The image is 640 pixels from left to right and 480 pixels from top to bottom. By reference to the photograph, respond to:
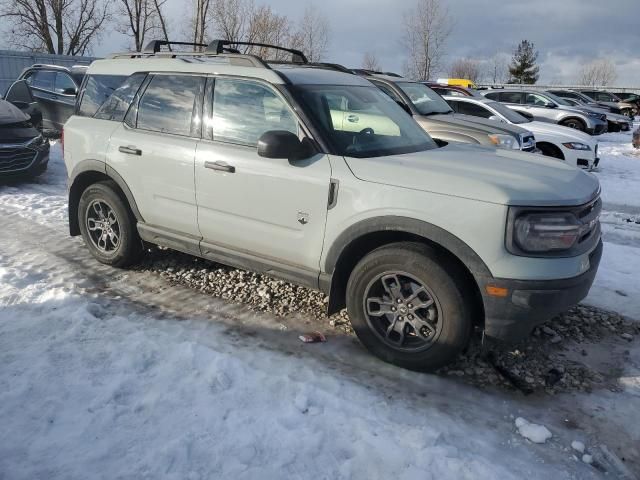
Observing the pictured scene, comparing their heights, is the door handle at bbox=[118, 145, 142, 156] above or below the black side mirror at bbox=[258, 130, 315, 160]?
below

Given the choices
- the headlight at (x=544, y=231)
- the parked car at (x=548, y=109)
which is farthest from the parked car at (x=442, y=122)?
the parked car at (x=548, y=109)

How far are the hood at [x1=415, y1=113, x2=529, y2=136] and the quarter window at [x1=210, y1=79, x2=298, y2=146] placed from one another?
4.85 m

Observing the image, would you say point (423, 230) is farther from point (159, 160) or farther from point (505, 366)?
point (159, 160)

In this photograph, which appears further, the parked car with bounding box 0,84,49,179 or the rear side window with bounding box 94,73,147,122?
the parked car with bounding box 0,84,49,179

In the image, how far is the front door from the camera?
3.61m

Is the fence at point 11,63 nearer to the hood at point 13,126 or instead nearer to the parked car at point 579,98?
the hood at point 13,126

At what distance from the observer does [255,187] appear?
380cm

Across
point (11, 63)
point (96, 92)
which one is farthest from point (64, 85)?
point (11, 63)

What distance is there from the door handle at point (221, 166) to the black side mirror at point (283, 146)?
396 mm

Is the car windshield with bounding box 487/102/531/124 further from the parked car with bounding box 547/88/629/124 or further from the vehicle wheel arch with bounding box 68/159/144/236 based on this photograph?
the parked car with bounding box 547/88/629/124

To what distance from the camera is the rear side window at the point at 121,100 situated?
468cm

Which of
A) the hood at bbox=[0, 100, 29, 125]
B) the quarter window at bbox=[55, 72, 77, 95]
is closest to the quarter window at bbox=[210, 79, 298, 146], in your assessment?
the hood at bbox=[0, 100, 29, 125]

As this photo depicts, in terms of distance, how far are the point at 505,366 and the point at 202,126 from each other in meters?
2.84

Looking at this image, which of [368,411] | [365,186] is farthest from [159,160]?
[368,411]
